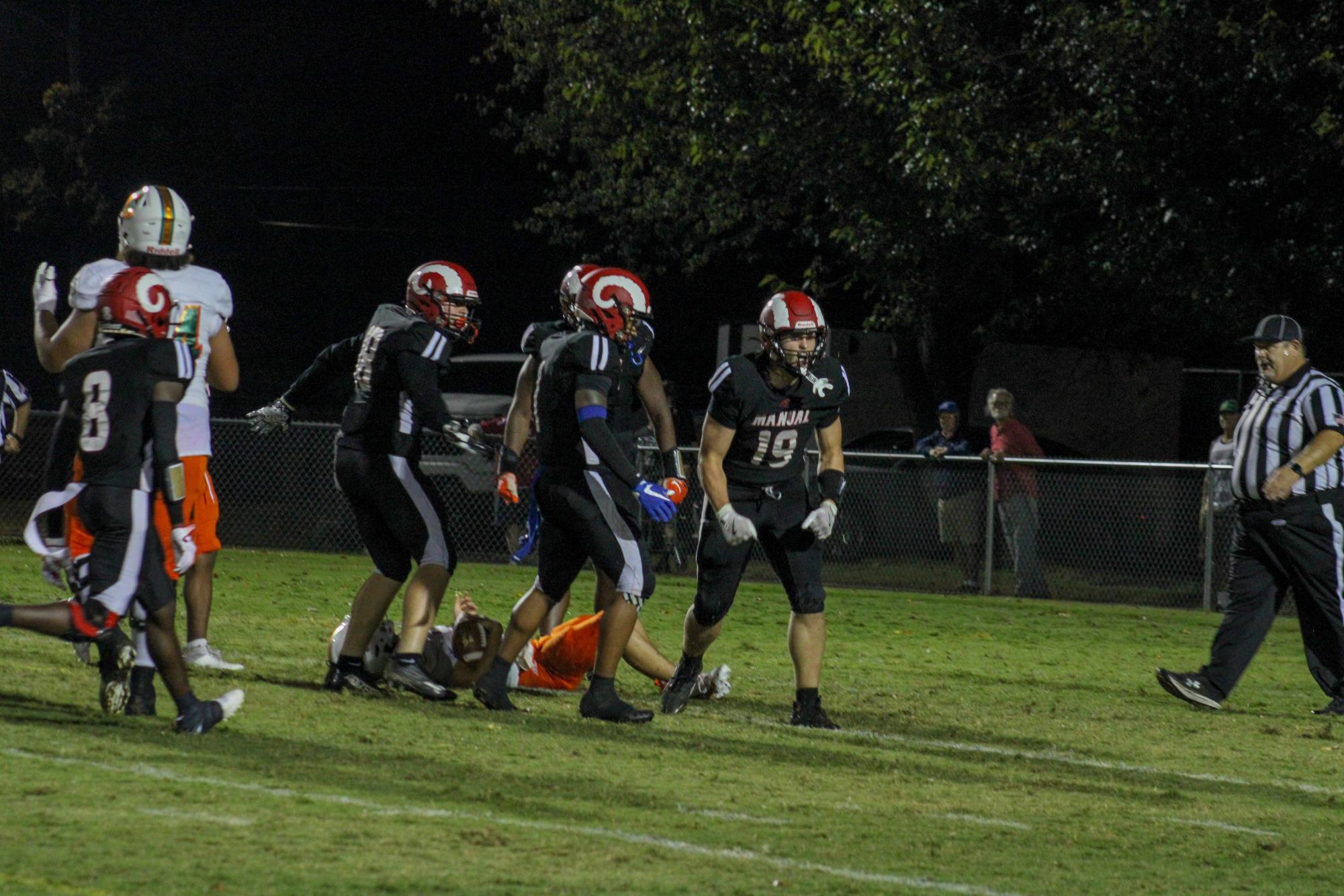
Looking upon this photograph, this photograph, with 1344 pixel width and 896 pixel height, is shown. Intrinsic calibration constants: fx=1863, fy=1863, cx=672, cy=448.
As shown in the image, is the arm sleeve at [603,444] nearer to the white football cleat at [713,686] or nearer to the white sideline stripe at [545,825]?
the white football cleat at [713,686]

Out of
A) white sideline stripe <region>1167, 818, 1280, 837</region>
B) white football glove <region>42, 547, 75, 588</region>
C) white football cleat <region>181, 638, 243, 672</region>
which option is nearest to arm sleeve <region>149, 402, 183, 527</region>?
white football glove <region>42, 547, 75, 588</region>

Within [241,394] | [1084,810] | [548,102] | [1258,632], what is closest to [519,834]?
[1084,810]

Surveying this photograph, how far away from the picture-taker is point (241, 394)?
34344mm

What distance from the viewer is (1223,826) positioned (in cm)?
686

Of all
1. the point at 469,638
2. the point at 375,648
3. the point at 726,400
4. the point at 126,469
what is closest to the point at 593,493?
the point at 726,400

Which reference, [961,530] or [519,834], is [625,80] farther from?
[519,834]

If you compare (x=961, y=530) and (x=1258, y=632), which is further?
(x=961, y=530)

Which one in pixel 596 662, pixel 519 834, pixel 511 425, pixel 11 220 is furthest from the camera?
pixel 11 220

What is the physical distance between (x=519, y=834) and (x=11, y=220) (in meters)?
30.6

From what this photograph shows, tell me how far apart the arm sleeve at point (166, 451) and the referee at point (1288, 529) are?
5.40 meters

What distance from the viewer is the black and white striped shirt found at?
10031mm

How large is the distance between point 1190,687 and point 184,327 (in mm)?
5546

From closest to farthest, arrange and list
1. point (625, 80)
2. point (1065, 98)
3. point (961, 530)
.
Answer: point (961, 530), point (1065, 98), point (625, 80)

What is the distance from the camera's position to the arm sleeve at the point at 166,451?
7.16 meters
